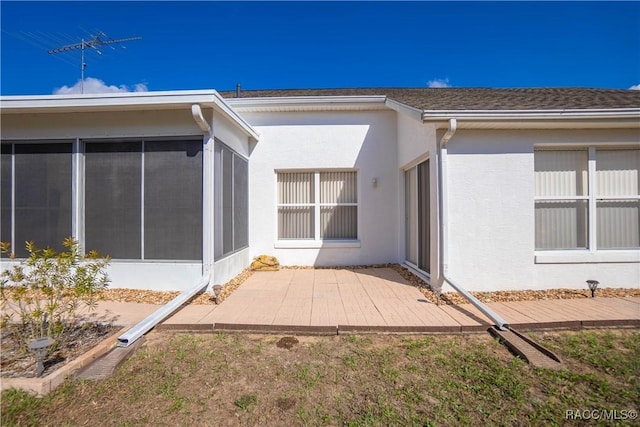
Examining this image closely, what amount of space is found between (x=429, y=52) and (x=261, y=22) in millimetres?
6317

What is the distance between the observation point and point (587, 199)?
5438 millimetres

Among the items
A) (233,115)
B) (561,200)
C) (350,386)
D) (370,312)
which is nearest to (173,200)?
(233,115)

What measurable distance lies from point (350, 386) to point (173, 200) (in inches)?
176

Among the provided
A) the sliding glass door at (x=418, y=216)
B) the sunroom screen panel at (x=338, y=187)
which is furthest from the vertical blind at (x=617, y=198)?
the sunroom screen panel at (x=338, y=187)

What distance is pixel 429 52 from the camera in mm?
10914

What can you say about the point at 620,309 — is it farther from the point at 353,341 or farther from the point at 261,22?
the point at 261,22

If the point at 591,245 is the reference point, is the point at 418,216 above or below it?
above

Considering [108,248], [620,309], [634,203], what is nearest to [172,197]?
[108,248]

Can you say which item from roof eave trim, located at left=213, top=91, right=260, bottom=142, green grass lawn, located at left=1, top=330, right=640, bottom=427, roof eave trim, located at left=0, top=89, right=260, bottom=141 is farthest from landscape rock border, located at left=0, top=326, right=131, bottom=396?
roof eave trim, located at left=213, top=91, right=260, bottom=142

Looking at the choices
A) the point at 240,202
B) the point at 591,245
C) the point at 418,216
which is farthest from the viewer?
the point at 240,202

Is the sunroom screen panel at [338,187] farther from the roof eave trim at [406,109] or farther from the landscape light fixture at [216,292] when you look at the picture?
the landscape light fixture at [216,292]

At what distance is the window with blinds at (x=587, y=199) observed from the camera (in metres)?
5.42

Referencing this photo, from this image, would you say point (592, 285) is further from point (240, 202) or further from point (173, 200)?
point (173, 200)

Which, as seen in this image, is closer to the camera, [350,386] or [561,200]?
[350,386]
